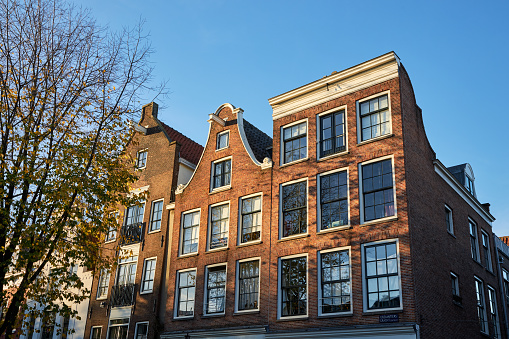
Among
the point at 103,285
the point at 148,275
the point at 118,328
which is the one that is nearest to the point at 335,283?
the point at 148,275

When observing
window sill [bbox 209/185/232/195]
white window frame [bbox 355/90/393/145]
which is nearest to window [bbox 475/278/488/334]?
white window frame [bbox 355/90/393/145]

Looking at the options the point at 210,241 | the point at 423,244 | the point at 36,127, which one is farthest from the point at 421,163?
the point at 36,127

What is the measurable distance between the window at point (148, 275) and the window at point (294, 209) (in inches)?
317

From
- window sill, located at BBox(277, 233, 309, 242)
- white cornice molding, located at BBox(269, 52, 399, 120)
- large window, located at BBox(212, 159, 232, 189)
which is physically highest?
white cornice molding, located at BBox(269, 52, 399, 120)

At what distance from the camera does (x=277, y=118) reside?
24094mm

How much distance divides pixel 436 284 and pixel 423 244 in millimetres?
1667

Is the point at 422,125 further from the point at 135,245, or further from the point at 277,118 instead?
the point at 135,245

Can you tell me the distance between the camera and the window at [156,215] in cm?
2720

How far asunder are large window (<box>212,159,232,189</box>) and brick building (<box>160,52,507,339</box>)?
0.06 m

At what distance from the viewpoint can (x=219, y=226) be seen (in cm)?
2438

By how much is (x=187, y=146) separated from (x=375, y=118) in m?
13.0

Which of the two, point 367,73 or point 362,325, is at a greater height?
point 367,73

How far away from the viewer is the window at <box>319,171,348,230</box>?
798 inches

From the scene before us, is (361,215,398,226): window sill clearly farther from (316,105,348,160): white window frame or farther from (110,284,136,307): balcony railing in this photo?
(110,284,136,307): balcony railing
